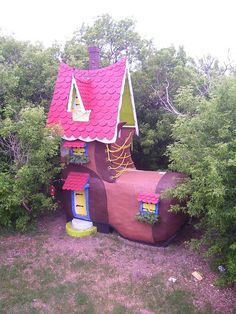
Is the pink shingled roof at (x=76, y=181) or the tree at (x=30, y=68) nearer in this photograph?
the pink shingled roof at (x=76, y=181)


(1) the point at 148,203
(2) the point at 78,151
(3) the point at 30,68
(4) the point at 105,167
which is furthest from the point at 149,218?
(3) the point at 30,68

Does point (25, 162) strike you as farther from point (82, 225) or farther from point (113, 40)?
point (113, 40)

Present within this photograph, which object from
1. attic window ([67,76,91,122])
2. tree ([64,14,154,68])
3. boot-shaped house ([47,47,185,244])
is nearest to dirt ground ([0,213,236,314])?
boot-shaped house ([47,47,185,244])

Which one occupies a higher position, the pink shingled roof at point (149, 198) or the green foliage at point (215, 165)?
the green foliage at point (215, 165)

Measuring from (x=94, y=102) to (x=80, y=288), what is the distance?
6.89 metres

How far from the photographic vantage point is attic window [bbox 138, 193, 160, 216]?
34.7 ft

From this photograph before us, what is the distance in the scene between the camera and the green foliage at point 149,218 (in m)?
10.6

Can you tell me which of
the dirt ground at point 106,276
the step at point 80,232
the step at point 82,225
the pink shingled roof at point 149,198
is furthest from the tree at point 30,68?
the pink shingled roof at point 149,198

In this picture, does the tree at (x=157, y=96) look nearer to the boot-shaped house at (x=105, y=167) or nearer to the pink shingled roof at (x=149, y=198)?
the boot-shaped house at (x=105, y=167)

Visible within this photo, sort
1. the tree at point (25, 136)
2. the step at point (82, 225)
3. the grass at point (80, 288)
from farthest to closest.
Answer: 1. the step at point (82, 225)
2. the tree at point (25, 136)
3. the grass at point (80, 288)

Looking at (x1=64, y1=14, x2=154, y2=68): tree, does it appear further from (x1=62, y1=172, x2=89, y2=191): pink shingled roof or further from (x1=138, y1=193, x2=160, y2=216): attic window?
(x1=138, y1=193, x2=160, y2=216): attic window

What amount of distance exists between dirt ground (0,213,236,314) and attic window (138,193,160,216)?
1476 millimetres

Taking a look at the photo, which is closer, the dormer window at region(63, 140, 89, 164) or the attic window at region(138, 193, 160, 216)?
the attic window at region(138, 193, 160, 216)

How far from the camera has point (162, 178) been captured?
11.3m
